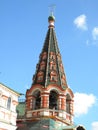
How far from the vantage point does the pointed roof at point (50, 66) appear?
41031mm

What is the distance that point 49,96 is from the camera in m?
40.2

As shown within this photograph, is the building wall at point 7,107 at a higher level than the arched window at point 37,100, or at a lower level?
lower

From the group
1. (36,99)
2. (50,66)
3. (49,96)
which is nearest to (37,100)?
(36,99)

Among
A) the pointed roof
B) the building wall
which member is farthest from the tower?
the building wall

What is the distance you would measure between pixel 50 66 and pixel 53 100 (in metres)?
4.75

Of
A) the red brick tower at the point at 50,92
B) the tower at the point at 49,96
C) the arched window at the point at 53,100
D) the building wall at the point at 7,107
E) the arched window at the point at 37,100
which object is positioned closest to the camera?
the building wall at the point at 7,107

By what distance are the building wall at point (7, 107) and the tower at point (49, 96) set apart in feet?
24.6

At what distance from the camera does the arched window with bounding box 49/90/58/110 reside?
39963mm

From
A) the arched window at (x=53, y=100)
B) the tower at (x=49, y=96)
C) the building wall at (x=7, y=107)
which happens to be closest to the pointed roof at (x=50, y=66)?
the tower at (x=49, y=96)

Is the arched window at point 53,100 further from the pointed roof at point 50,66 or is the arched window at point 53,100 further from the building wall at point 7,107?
the building wall at point 7,107

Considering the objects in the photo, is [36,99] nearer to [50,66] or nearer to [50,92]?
[50,92]

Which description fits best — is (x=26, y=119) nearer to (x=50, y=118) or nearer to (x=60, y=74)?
(x=50, y=118)

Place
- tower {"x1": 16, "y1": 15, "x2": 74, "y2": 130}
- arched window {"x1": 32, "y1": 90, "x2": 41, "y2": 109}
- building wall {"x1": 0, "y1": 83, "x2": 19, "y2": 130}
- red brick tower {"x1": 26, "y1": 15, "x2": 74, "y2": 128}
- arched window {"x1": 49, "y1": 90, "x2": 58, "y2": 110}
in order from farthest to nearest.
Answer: arched window {"x1": 32, "y1": 90, "x2": 41, "y2": 109} < arched window {"x1": 49, "y1": 90, "x2": 58, "y2": 110} < red brick tower {"x1": 26, "y1": 15, "x2": 74, "y2": 128} < tower {"x1": 16, "y1": 15, "x2": 74, "y2": 130} < building wall {"x1": 0, "y1": 83, "x2": 19, "y2": 130}

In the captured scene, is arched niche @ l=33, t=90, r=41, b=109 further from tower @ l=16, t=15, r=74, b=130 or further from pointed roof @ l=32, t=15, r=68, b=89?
pointed roof @ l=32, t=15, r=68, b=89
